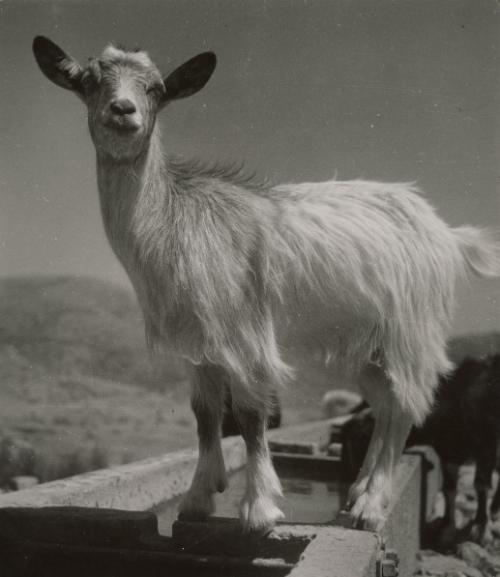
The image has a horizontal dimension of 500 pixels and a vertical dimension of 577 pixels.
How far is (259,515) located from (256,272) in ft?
3.39

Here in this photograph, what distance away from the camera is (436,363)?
4.23 metres

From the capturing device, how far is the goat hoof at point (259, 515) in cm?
338

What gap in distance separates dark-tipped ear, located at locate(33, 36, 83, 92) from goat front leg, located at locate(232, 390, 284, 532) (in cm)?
147

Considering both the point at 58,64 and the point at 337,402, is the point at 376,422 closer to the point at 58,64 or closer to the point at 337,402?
the point at 58,64

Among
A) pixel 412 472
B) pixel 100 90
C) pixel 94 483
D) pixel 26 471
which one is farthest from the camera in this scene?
pixel 26 471

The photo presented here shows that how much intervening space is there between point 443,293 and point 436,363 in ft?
1.21

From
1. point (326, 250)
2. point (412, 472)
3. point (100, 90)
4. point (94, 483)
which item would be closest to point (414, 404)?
point (326, 250)

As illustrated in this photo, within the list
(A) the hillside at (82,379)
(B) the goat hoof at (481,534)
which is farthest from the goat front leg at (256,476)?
(A) the hillside at (82,379)

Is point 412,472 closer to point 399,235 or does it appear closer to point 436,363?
point 436,363

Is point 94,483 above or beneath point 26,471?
above

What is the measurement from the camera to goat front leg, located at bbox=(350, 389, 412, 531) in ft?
12.3

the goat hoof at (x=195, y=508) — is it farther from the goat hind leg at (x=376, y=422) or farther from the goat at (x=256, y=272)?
the goat hind leg at (x=376, y=422)

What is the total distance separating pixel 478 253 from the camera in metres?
4.46

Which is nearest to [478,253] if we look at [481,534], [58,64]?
[58,64]
